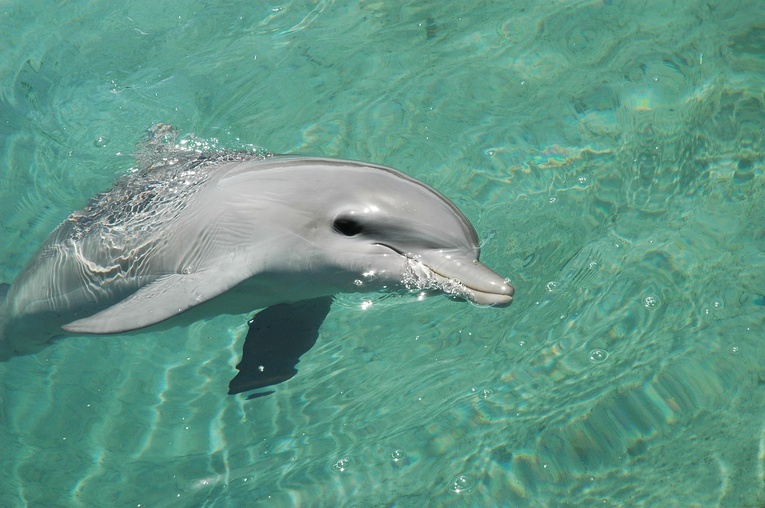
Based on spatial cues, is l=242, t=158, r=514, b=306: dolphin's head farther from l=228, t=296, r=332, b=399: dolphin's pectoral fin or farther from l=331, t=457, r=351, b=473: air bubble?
l=331, t=457, r=351, b=473: air bubble

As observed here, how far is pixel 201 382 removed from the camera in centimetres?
530

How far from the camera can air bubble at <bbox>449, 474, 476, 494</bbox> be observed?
4.40 metres

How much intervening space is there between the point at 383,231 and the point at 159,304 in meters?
1.45

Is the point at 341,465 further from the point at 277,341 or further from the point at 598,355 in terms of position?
the point at 598,355

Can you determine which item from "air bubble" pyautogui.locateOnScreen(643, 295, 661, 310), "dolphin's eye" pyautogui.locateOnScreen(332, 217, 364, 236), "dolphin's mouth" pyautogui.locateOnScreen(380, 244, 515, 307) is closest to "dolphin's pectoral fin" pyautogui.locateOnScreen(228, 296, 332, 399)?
"dolphin's eye" pyautogui.locateOnScreen(332, 217, 364, 236)

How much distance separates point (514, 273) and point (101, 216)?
310cm

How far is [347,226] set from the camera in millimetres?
4164

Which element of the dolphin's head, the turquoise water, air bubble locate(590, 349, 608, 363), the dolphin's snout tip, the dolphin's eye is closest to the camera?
the dolphin's snout tip

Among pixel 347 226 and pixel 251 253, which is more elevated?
pixel 347 226

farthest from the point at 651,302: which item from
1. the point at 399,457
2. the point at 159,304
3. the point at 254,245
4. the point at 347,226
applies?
the point at 159,304

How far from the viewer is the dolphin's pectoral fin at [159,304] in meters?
4.19

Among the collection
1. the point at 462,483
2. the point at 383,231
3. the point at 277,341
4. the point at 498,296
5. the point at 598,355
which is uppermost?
the point at 383,231

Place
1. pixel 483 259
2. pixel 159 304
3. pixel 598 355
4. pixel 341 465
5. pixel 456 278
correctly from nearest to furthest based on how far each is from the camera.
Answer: pixel 456 278 → pixel 159 304 → pixel 341 465 → pixel 598 355 → pixel 483 259

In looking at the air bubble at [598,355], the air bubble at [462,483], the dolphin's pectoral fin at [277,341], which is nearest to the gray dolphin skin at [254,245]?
the dolphin's pectoral fin at [277,341]
